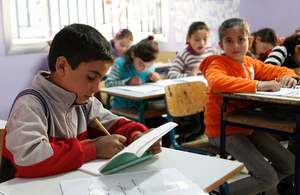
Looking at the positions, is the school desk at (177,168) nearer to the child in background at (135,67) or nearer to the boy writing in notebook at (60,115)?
the boy writing in notebook at (60,115)

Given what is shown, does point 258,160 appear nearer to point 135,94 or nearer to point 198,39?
point 135,94

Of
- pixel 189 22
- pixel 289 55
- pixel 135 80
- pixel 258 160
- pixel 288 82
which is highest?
pixel 189 22

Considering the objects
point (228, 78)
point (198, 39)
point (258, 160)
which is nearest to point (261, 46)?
point (198, 39)

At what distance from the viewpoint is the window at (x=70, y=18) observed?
3.59m

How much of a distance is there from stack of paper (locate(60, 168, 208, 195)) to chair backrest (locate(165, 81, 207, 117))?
1.16 m

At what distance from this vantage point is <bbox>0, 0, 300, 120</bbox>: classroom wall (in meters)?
3.58

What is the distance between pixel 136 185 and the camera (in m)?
0.76

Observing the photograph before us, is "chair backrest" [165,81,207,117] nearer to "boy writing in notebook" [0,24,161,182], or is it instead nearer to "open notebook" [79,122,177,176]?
"boy writing in notebook" [0,24,161,182]

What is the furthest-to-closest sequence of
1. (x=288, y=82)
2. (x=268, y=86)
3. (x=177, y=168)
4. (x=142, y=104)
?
(x=142, y=104), (x=288, y=82), (x=268, y=86), (x=177, y=168)

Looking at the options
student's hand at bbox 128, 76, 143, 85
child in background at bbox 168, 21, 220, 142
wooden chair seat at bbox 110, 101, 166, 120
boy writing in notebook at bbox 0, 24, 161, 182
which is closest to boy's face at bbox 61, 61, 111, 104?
boy writing in notebook at bbox 0, 24, 161, 182

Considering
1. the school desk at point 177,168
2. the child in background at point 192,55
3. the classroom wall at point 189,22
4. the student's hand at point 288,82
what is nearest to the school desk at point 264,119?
the student's hand at point 288,82

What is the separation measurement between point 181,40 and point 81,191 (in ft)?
Answer: 16.8

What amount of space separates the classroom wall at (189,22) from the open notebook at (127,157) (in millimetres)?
3071

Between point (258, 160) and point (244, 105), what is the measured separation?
43cm
